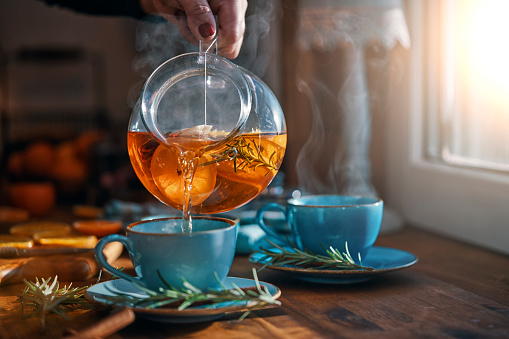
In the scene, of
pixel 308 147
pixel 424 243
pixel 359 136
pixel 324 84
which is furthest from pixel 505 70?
pixel 308 147

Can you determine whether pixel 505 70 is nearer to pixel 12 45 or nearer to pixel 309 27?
pixel 309 27

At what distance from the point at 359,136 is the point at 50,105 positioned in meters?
3.36

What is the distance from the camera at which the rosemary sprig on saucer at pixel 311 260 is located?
77 cm

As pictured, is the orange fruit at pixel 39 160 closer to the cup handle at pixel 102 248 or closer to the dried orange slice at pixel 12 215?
the dried orange slice at pixel 12 215

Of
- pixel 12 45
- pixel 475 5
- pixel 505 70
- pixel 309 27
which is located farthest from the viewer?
pixel 12 45

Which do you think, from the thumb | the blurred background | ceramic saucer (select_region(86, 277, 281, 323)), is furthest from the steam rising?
ceramic saucer (select_region(86, 277, 281, 323))

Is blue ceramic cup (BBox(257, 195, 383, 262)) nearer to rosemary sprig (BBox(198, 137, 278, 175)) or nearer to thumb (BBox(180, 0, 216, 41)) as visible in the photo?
rosemary sprig (BBox(198, 137, 278, 175))

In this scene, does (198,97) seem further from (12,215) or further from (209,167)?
(12,215)

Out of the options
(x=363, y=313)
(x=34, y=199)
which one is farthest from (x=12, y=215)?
(x=363, y=313)

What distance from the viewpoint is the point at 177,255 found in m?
0.63

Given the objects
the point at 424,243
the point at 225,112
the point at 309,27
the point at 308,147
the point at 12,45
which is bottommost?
the point at 424,243

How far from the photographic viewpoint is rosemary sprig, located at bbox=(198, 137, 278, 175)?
70 cm

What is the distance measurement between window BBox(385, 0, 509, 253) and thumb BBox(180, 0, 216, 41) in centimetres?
58

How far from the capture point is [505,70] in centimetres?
110
